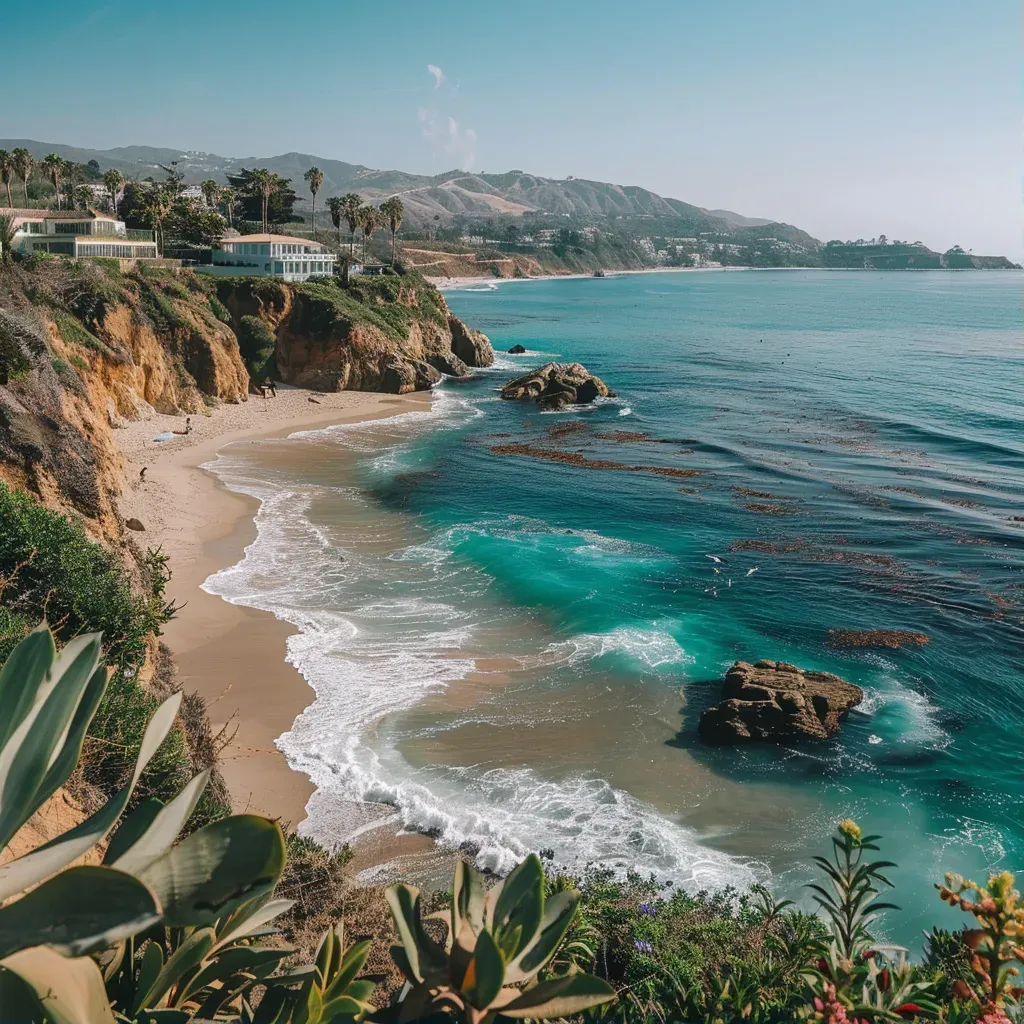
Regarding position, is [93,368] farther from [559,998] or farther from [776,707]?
[559,998]

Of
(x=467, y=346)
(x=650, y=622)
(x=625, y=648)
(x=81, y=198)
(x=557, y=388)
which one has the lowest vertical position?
(x=625, y=648)

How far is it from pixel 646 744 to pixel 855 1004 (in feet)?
40.1

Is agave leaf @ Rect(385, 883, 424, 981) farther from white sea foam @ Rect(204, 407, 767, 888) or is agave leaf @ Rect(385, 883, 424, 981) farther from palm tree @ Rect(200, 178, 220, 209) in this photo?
palm tree @ Rect(200, 178, 220, 209)

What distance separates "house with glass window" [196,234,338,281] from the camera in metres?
62.4

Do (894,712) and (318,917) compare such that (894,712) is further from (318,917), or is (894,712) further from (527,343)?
(527,343)

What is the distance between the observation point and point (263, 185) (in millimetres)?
83688

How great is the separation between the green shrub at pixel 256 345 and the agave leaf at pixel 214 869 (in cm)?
5246

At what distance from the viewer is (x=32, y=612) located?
43.7 feet

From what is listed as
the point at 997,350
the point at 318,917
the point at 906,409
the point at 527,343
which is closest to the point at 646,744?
the point at 318,917

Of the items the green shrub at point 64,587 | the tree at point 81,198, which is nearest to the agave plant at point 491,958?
the green shrub at point 64,587

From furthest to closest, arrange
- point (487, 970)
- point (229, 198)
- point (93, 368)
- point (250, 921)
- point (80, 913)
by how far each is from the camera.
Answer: point (229, 198) < point (93, 368) < point (250, 921) < point (487, 970) < point (80, 913)

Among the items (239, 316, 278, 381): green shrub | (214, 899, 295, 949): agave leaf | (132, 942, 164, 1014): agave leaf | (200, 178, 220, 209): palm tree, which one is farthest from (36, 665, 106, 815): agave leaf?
(200, 178, 220, 209): palm tree

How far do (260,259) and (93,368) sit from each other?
28551 millimetres

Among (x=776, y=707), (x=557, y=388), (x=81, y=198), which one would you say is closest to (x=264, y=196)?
(x=81, y=198)
